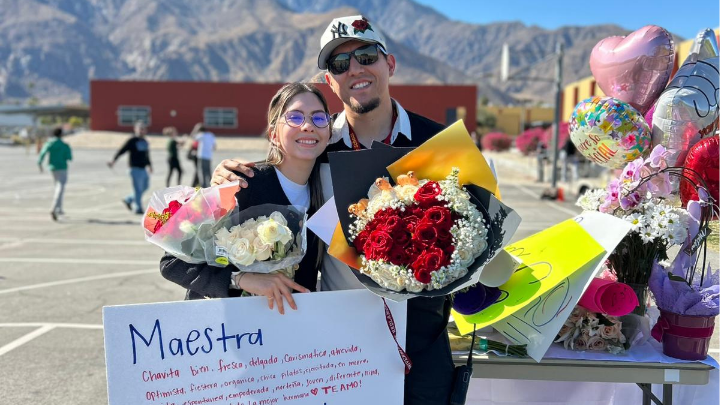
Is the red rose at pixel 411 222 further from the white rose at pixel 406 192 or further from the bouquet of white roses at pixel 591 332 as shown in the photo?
the bouquet of white roses at pixel 591 332

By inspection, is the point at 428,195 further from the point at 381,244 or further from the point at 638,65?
the point at 638,65

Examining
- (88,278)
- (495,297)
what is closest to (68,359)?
(88,278)

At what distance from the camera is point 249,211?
2.35 m

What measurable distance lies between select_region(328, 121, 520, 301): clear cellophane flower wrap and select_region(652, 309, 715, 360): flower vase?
1.05 m

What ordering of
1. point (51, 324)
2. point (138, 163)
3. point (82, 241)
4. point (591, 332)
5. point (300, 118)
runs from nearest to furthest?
point (300, 118)
point (591, 332)
point (51, 324)
point (82, 241)
point (138, 163)

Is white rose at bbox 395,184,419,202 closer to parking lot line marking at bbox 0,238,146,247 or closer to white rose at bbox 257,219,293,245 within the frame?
white rose at bbox 257,219,293,245

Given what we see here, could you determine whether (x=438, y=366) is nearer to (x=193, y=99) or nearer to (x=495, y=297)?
(x=495, y=297)

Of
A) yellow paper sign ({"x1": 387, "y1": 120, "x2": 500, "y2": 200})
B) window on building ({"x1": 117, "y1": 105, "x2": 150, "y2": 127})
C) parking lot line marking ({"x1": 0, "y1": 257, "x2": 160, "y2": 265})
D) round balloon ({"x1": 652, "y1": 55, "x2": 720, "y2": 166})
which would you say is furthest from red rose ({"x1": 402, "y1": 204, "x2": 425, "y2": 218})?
window on building ({"x1": 117, "y1": 105, "x2": 150, "y2": 127})

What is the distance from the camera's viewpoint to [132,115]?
52.4 meters

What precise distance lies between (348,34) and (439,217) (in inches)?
43.0

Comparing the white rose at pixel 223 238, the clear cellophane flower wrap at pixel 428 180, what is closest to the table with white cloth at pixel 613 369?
the clear cellophane flower wrap at pixel 428 180

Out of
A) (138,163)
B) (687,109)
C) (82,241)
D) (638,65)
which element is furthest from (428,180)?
(138,163)

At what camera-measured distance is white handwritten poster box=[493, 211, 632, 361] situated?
2.66 meters

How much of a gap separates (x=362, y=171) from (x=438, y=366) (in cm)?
88
